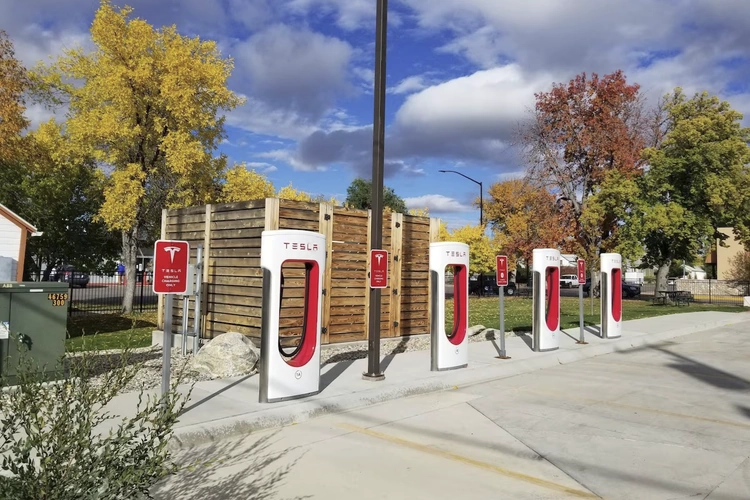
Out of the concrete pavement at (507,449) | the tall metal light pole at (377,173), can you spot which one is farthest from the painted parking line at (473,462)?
the tall metal light pole at (377,173)

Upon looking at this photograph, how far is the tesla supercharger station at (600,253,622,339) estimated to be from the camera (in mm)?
14500

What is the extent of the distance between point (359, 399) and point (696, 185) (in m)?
29.9

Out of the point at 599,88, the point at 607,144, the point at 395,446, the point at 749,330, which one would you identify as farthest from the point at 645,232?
the point at 395,446

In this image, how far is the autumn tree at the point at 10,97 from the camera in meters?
15.1

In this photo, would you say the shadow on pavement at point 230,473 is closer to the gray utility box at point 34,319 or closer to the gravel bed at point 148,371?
the gravel bed at point 148,371

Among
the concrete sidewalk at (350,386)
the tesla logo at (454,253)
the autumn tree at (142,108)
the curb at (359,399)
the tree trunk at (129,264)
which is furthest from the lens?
the tree trunk at (129,264)

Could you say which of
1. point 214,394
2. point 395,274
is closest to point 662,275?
point 395,274

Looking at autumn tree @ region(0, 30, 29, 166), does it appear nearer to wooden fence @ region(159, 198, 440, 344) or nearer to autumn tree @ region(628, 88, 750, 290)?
wooden fence @ region(159, 198, 440, 344)

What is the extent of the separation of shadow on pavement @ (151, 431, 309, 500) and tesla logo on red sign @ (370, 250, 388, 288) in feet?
10.5

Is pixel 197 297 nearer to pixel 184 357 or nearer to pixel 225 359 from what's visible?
pixel 184 357

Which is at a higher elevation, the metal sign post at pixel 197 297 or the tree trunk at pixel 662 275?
the tree trunk at pixel 662 275

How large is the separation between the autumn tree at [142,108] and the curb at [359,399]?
46.6 feet

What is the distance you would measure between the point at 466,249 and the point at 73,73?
18.0 meters

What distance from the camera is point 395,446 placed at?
586 centimetres
